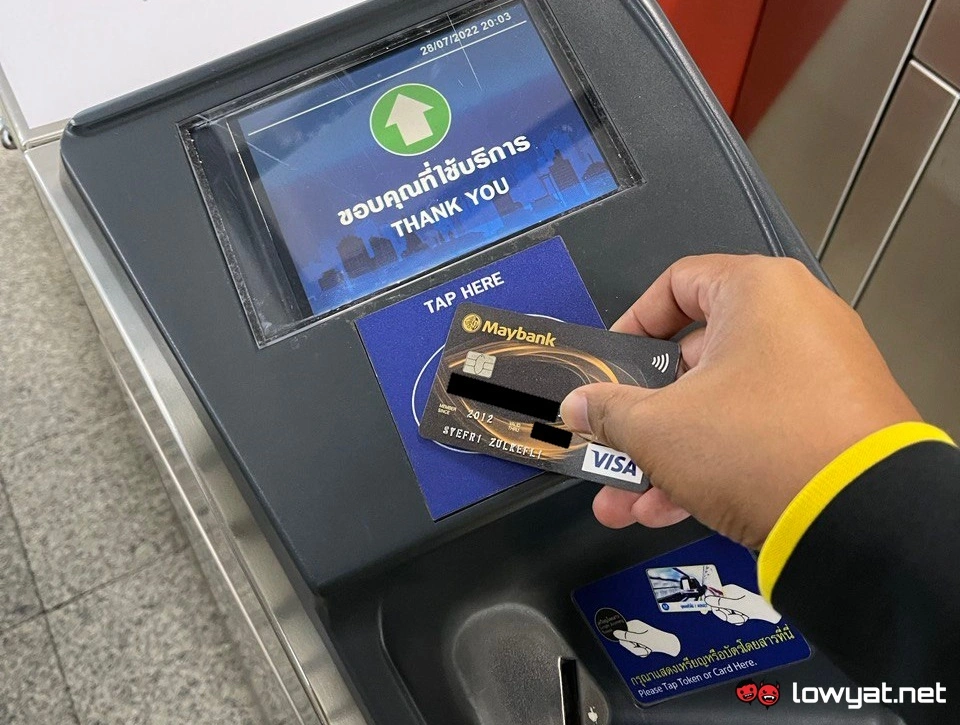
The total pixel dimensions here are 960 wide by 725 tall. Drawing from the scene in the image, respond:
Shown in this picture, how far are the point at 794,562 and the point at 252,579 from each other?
1.34 feet

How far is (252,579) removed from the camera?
70 centimetres

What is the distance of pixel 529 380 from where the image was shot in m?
0.65

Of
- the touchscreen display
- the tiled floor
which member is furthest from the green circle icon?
the tiled floor

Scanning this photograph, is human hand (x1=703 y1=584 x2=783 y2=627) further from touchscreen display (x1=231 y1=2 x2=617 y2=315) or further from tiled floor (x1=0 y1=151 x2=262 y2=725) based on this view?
tiled floor (x1=0 y1=151 x2=262 y2=725)

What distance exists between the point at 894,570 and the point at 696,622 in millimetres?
241

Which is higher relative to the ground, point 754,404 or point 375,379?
point 375,379

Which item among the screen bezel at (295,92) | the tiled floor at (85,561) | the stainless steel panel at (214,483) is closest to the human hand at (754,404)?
the screen bezel at (295,92)

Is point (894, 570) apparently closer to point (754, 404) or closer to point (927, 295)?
point (754, 404)

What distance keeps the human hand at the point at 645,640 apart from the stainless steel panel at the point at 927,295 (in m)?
0.67

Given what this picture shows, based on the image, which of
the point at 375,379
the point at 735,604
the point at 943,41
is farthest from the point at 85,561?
the point at 943,41

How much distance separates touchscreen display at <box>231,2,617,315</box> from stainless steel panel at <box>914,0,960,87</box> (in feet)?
1.65

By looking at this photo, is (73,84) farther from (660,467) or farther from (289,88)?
(660,467)

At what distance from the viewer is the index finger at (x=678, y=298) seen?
24.0 inches

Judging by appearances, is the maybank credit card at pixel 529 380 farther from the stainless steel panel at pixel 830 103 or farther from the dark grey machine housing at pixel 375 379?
the stainless steel panel at pixel 830 103
